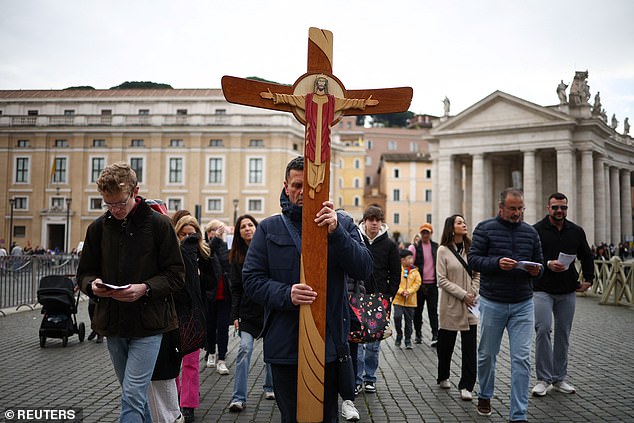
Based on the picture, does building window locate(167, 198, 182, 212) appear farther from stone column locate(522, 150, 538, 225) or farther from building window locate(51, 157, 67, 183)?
stone column locate(522, 150, 538, 225)

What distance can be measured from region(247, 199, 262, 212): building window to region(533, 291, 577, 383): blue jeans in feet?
160

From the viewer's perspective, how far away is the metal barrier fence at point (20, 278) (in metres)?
14.6

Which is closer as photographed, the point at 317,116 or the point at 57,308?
the point at 317,116

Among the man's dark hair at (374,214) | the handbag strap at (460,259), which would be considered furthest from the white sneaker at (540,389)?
the man's dark hair at (374,214)

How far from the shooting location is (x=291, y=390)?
3328 millimetres

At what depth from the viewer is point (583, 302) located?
18625 millimetres

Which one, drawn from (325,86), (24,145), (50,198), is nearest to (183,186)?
(50,198)

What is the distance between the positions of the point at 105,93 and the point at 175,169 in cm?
1375

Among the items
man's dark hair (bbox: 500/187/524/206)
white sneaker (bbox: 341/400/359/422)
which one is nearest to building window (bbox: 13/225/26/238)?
white sneaker (bbox: 341/400/359/422)

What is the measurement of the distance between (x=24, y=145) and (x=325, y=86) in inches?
2485

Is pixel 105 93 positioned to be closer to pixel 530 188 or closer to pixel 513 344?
pixel 530 188

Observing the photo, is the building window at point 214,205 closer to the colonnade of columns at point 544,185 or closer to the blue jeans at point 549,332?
the colonnade of columns at point 544,185

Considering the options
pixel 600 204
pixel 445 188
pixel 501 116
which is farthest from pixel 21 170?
pixel 600 204

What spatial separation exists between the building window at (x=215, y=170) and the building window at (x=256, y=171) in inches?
125
